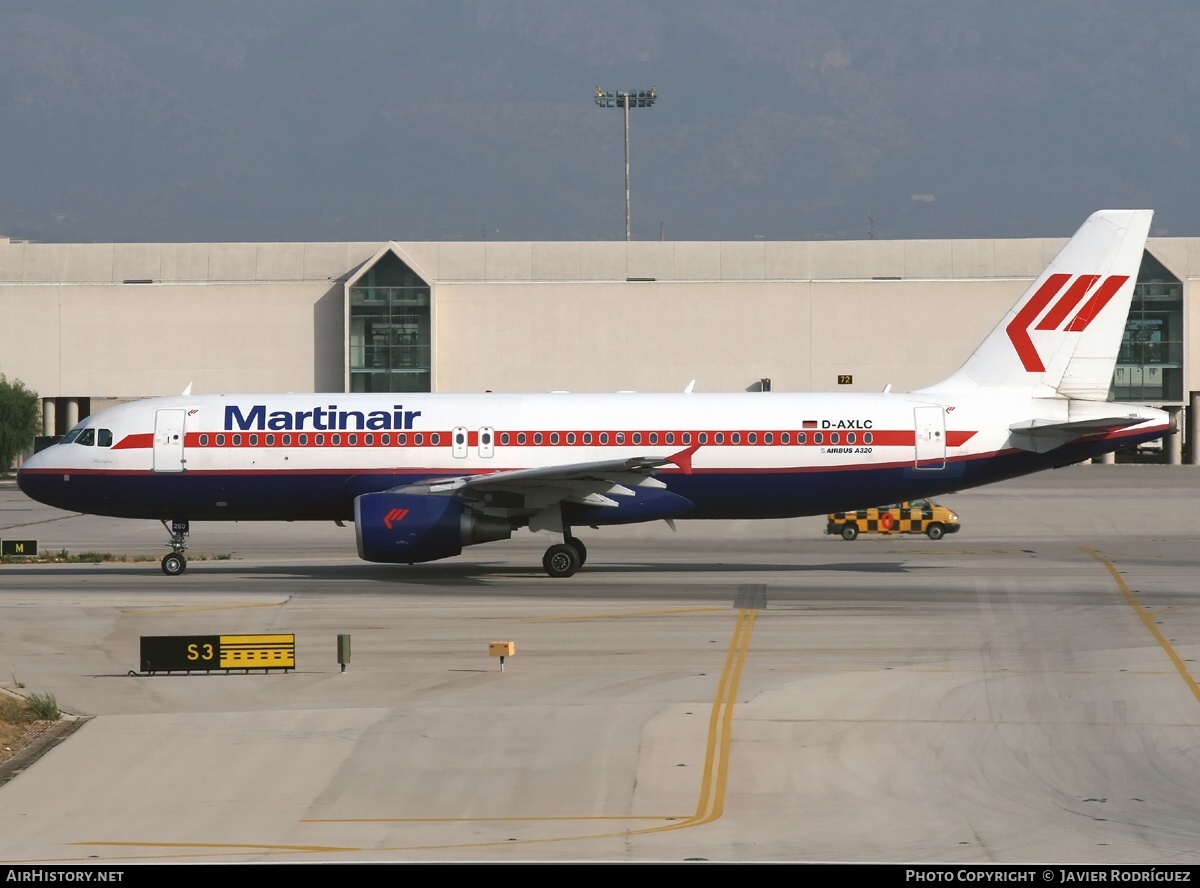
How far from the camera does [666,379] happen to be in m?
85.5

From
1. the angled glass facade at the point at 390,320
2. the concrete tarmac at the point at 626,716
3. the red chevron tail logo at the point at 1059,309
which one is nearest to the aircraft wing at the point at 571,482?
the concrete tarmac at the point at 626,716

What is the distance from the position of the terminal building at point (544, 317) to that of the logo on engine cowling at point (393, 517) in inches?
2104

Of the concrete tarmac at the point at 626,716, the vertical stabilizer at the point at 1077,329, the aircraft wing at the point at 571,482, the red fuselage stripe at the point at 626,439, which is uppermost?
the vertical stabilizer at the point at 1077,329

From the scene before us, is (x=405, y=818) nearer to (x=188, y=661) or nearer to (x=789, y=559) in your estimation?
(x=188, y=661)

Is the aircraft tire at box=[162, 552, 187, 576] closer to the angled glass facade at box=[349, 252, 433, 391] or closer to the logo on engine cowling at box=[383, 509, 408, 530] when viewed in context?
the logo on engine cowling at box=[383, 509, 408, 530]

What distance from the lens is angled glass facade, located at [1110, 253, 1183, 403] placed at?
286 feet

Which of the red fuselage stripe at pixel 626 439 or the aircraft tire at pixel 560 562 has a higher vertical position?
the red fuselage stripe at pixel 626 439

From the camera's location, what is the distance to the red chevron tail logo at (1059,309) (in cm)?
3506

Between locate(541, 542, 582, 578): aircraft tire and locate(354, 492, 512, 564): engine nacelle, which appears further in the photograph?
locate(541, 542, 582, 578): aircraft tire

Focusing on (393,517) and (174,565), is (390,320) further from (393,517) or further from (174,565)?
(393,517)

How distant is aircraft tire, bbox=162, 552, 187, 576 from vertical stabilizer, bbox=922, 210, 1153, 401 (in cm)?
1966

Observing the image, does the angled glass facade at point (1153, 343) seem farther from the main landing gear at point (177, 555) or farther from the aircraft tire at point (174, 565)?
the aircraft tire at point (174, 565)

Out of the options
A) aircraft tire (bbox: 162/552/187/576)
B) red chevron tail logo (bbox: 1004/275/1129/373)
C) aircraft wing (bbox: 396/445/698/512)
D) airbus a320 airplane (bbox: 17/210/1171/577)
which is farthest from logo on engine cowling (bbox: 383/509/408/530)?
red chevron tail logo (bbox: 1004/275/1129/373)

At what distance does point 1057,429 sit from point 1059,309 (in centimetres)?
351
